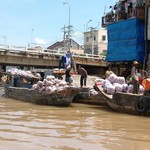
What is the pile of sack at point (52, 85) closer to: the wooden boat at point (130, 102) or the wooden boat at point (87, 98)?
the wooden boat at point (87, 98)

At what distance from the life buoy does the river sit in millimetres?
326

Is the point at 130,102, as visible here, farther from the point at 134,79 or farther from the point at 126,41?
the point at 126,41

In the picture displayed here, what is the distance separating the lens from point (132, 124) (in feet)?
32.6

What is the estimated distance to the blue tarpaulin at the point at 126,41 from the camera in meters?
25.6

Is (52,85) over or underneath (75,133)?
over

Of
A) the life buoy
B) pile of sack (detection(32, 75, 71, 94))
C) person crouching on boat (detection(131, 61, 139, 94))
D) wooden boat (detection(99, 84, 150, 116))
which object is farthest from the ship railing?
the life buoy

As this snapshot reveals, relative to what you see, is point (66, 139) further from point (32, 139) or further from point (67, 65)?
point (67, 65)

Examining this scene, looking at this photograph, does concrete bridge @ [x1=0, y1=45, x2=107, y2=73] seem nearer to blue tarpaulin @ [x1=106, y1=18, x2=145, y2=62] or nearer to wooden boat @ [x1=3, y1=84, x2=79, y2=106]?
blue tarpaulin @ [x1=106, y1=18, x2=145, y2=62]

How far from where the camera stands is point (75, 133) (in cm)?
830

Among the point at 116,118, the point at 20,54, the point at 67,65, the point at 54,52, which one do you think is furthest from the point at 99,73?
the point at 116,118

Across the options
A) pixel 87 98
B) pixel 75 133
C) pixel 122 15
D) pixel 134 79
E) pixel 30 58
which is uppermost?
pixel 122 15

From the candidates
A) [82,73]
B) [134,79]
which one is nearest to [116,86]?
[134,79]

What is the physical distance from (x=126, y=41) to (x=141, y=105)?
15.6 metres

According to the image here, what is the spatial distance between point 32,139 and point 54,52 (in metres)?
31.2
